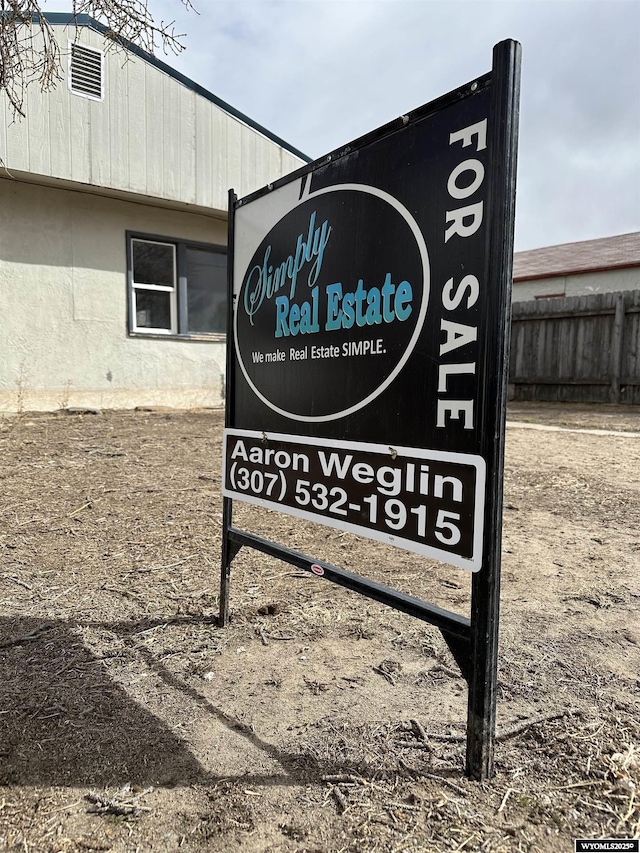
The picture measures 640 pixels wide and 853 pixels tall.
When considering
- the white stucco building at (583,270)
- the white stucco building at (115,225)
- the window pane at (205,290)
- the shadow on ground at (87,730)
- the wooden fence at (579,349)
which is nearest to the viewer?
the shadow on ground at (87,730)

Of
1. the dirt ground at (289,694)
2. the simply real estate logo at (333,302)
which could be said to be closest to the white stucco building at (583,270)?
the dirt ground at (289,694)

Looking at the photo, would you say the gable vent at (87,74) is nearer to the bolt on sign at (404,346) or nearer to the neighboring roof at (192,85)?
the neighboring roof at (192,85)

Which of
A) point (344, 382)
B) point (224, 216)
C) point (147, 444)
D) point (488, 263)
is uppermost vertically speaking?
point (224, 216)

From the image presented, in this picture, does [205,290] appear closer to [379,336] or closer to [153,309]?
[153,309]

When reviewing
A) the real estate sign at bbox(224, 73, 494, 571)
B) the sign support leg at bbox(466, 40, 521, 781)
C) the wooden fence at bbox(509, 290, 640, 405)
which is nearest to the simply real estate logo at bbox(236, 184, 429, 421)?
the real estate sign at bbox(224, 73, 494, 571)

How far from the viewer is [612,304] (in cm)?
1277

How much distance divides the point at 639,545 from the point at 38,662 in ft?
12.7

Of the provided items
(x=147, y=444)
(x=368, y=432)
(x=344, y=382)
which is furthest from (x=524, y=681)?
(x=147, y=444)

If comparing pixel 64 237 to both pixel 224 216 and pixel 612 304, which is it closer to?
pixel 224 216

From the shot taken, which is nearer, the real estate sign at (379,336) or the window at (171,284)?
the real estate sign at (379,336)

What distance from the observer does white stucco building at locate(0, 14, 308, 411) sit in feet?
27.9

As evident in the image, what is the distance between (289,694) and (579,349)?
12960 millimetres

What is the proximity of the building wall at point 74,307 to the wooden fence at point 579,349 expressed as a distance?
8.54m

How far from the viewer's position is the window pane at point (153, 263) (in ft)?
32.8
